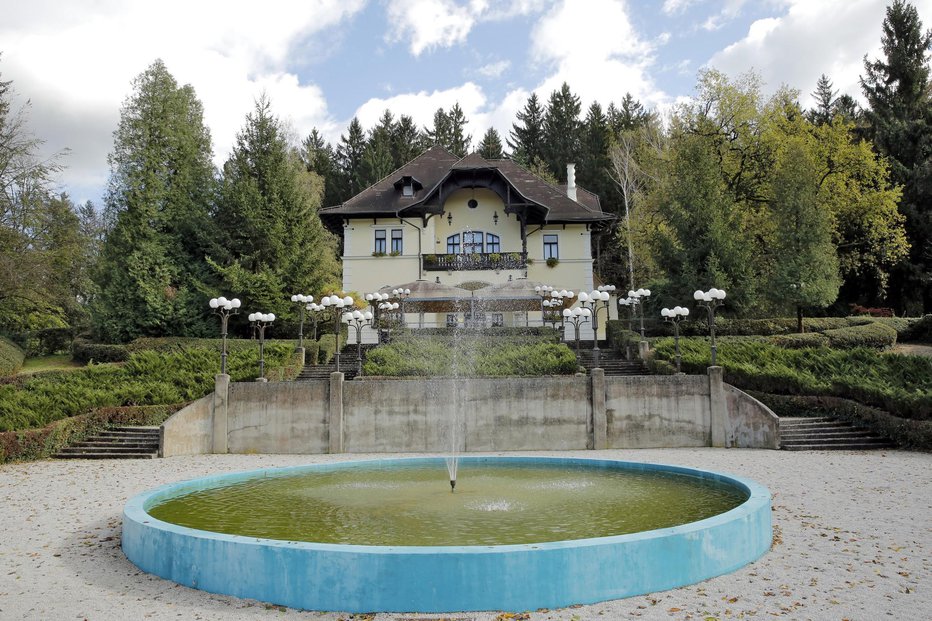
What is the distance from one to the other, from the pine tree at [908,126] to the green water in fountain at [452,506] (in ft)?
113

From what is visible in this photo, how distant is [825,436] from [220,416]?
16.4 metres

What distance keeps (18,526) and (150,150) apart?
2898cm

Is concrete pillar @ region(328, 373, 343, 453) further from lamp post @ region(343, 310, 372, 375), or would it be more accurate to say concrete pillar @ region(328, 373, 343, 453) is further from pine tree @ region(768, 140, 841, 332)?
pine tree @ region(768, 140, 841, 332)

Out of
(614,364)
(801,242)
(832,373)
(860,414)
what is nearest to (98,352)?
(614,364)

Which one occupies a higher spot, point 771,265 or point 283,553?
point 771,265

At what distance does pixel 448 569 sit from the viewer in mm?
5395

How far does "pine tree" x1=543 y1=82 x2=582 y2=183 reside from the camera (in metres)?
54.9

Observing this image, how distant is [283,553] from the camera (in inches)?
222

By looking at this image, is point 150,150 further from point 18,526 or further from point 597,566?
point 597,566

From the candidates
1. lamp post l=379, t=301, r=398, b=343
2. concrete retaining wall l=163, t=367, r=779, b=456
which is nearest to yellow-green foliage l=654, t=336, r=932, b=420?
concrete retaining wall l=163, t=367, r=779, b=456

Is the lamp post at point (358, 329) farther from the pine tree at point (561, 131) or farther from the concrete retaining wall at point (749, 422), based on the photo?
the pine tree at point (561, 131)

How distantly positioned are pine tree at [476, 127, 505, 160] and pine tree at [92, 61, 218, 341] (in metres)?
28.6

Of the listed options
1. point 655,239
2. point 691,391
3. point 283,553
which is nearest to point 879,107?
point 655,239

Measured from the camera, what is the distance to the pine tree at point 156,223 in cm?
3206
